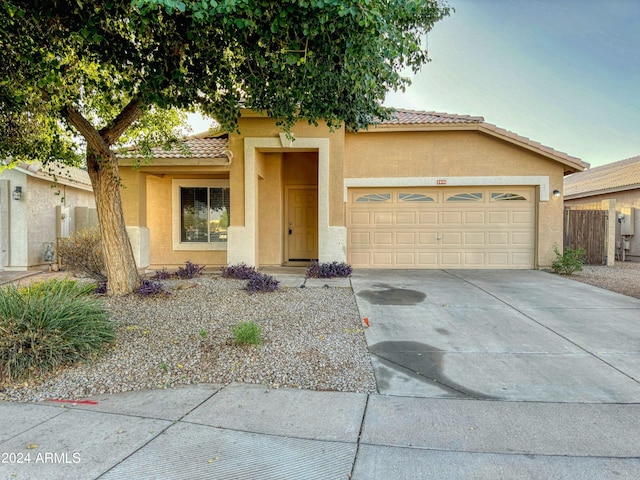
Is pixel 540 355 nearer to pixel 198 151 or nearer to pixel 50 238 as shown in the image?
pixel 198 151

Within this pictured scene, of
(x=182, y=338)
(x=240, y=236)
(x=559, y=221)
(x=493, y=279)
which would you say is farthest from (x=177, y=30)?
(x=559, y=221)

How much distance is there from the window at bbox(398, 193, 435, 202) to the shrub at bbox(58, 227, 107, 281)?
8.21 m

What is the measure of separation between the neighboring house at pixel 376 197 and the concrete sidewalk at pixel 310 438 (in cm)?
720

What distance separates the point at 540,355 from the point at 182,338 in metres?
4.45

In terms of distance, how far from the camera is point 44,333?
12.6 ft

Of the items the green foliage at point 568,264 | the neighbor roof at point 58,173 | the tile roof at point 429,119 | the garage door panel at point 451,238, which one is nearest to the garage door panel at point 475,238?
the garage door panel at point 451,238

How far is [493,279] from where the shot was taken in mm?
9391

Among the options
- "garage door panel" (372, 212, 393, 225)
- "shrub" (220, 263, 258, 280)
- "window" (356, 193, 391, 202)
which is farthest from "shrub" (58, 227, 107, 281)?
"garage door panel" (372, 212, 393, 225)

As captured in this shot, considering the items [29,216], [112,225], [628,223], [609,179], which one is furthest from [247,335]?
[609,179]

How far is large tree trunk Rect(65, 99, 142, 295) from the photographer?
21.5 ft

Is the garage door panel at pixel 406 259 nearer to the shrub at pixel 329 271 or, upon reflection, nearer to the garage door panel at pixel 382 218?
the garage door panel at pixel 382 218

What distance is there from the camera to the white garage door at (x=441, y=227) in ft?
36.2

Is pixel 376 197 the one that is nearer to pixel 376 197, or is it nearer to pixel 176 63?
pixel 376 197

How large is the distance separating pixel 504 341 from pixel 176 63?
21.2 ft
